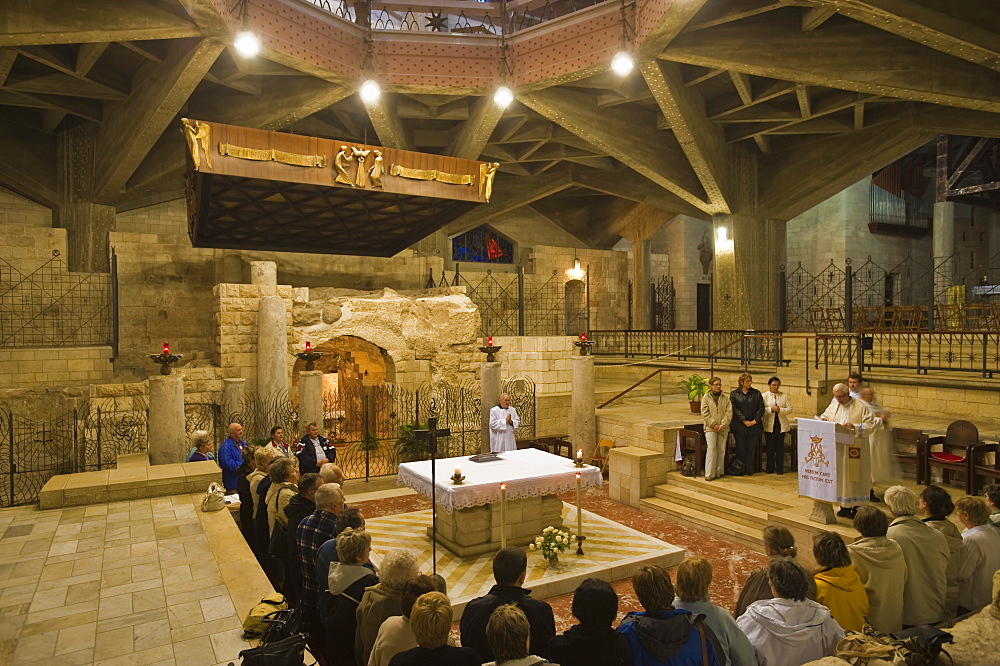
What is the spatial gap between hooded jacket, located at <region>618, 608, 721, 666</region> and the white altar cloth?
133 inches

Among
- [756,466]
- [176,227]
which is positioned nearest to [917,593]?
[756,466]

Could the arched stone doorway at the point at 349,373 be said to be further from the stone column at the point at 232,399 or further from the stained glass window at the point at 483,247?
the stained glass window at the point at 483,247

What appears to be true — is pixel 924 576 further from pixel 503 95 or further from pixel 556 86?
pixel 556 86

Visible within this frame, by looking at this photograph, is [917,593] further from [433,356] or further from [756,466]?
[433,356]

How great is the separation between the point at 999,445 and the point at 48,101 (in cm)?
1644

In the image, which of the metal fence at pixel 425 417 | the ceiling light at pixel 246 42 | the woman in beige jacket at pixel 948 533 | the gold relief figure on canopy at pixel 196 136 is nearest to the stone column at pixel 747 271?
the metal fence at pixel 425 417

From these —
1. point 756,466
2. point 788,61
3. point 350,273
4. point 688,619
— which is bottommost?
point 756,466

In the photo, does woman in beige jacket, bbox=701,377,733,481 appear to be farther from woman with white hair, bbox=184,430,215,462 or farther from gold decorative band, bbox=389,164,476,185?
woman with white hair, bbox=184,430,215,462

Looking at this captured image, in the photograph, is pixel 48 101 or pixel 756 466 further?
pixel 48 101

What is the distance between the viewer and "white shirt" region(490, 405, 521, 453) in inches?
380

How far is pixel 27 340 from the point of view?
1266 centimetres

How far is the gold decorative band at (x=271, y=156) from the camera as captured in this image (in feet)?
28.3

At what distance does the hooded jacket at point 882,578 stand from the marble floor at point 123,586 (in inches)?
152

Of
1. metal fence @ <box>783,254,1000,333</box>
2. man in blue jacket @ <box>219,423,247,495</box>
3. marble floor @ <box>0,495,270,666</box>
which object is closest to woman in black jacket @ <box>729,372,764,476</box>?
marble floor @ <box>0,495,270,666</box>
